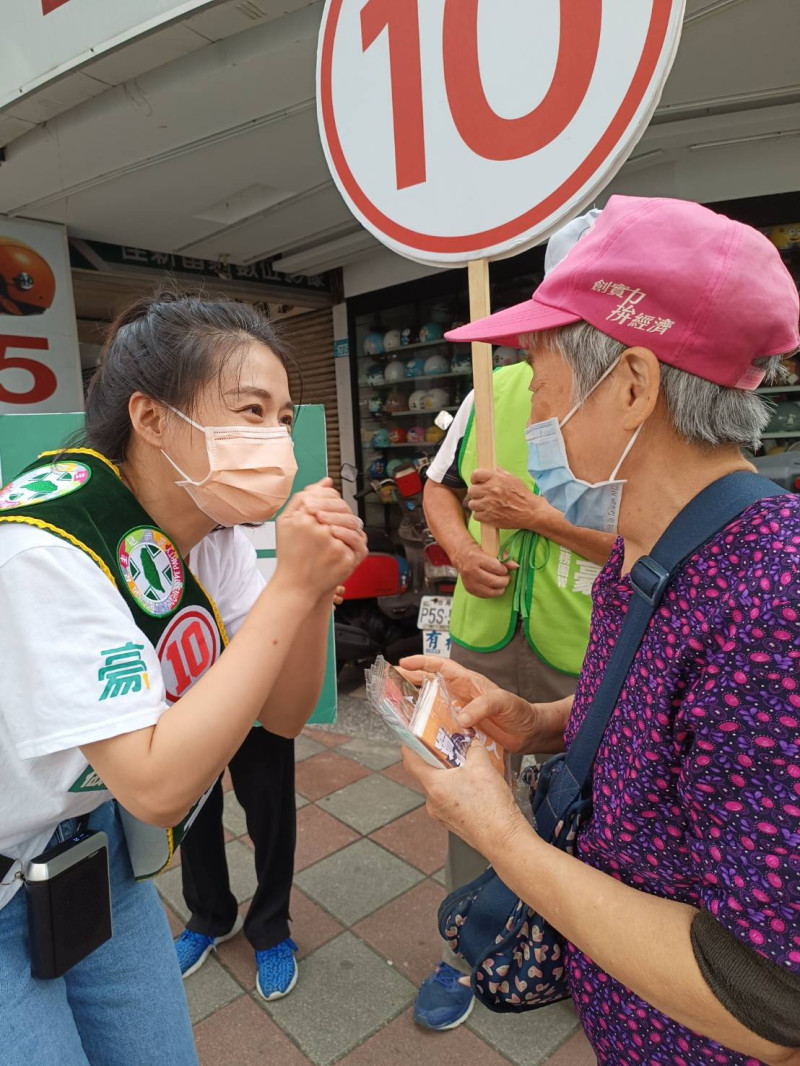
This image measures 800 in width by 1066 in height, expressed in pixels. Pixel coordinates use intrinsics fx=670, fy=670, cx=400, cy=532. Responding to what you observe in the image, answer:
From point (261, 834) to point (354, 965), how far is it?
62 cm

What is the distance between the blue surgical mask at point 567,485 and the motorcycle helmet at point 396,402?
6161 millimetres

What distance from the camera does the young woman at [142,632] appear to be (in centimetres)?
105

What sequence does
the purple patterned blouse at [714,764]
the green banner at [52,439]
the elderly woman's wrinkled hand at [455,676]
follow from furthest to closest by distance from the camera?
the green banner at [52,439] < the elderly woman's wrinkled hand at [455,676] < the purple patterned blouse at [714,764]

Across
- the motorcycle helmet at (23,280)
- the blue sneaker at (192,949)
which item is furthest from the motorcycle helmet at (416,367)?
the blue sneaker at (192,949)

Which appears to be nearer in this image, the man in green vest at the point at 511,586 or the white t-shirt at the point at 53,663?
the white t-shirt at the point at 53,663

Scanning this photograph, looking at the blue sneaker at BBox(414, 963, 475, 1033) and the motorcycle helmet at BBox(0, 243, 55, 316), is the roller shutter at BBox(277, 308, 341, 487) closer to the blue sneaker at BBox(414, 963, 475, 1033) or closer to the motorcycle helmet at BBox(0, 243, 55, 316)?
the motorcycle helmet at BBox(0, 243, 55, 316)

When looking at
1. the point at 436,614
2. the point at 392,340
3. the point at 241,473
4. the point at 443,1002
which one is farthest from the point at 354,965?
the point at 392,340

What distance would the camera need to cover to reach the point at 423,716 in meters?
1.17

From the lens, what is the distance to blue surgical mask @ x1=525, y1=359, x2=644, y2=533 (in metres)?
1.17

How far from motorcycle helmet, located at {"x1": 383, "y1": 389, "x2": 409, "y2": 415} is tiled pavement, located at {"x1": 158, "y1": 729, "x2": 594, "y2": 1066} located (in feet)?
15.3

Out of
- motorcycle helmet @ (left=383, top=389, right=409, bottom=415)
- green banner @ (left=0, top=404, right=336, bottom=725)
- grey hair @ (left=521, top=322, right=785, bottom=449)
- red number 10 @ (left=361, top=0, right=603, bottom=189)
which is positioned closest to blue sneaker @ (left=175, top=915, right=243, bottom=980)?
green banner @ (left=0, top=404, right=336, bottom=725)

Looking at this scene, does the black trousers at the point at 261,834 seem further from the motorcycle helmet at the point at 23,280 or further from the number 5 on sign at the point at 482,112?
the motorcycle helmet at the point at 23,280

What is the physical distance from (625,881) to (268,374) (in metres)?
1.17

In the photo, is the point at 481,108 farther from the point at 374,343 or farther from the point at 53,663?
the point at 374,343
